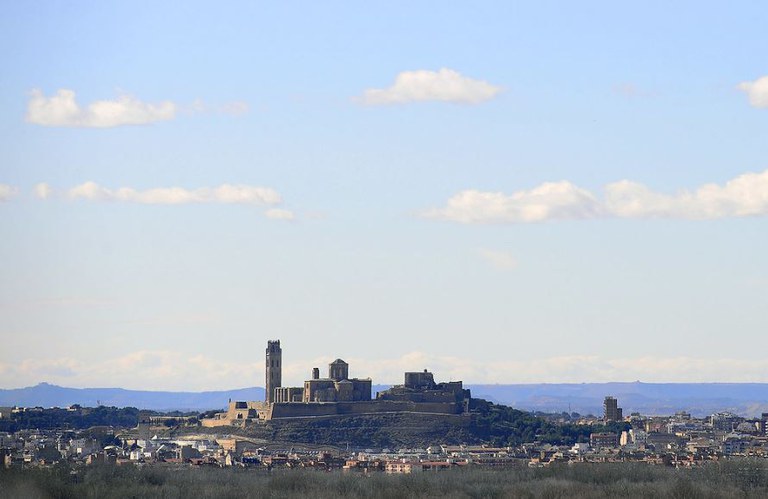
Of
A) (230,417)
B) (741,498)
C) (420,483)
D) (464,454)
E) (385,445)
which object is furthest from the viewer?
(230,417)

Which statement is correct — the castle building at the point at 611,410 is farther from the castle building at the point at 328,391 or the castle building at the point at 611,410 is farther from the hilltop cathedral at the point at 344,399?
the castle building at the point at 328,391

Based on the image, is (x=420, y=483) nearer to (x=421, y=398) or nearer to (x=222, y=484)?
(x=222, y=484)

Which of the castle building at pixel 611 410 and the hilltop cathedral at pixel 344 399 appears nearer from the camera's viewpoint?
the hilltop cathedral at pixel 344 399

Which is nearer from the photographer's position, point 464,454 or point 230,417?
point 464,454

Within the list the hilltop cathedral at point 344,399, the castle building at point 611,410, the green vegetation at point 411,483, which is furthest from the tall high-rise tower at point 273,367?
the green vegetation at point 411,483

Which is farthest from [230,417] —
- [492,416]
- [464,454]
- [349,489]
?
[349,489]

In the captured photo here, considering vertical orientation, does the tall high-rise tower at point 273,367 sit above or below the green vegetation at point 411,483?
above

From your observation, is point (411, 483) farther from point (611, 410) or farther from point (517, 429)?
point (611, 410)
